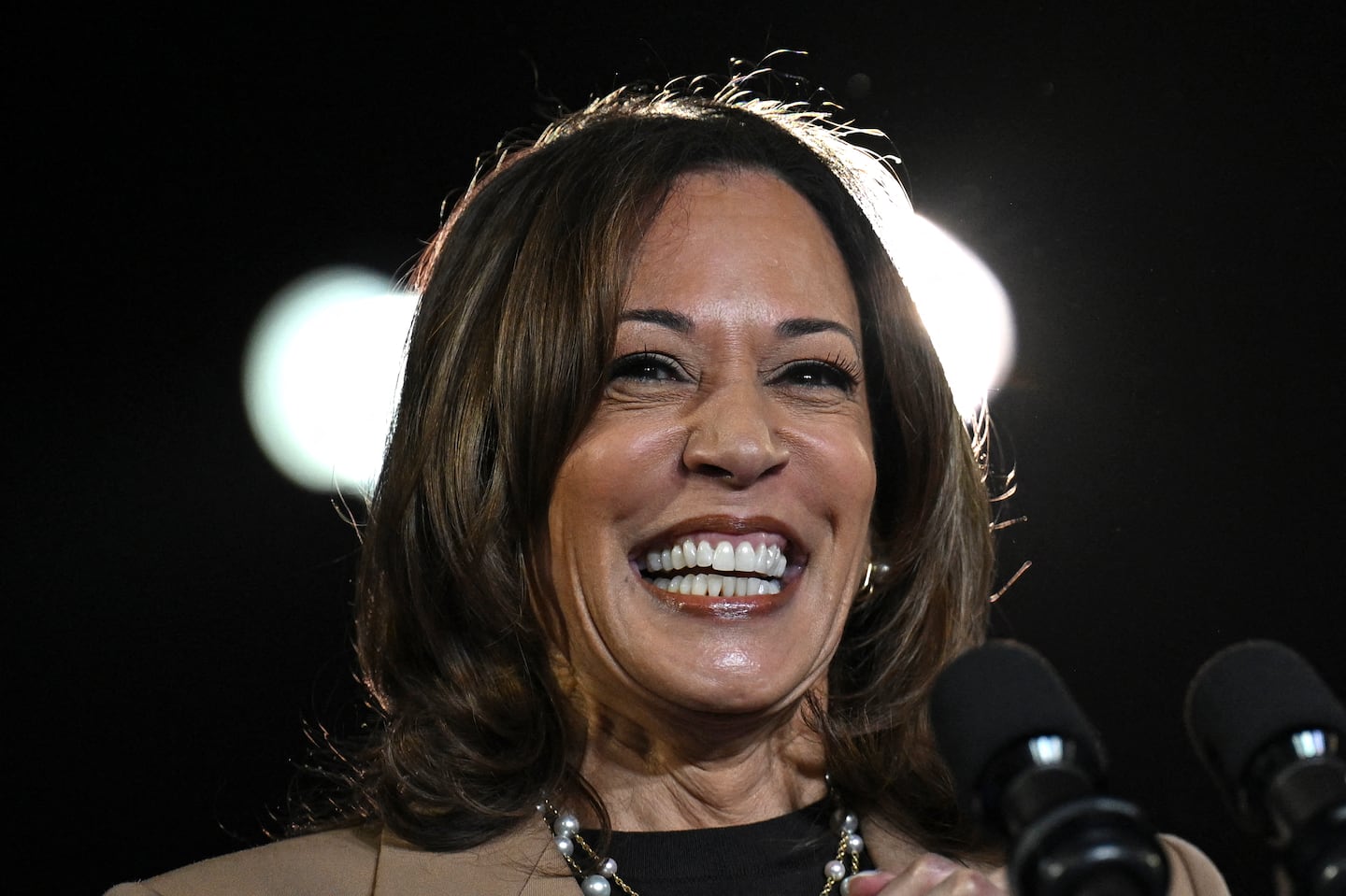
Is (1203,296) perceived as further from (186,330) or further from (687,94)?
(186,330)

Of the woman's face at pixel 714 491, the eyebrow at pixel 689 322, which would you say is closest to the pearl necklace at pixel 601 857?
the woman's face at pixel 714 491

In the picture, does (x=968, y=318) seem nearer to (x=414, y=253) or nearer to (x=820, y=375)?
(x=820, y=375)

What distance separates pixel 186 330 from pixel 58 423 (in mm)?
277

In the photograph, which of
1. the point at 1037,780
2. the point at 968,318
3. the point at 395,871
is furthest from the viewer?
the point at 968,318

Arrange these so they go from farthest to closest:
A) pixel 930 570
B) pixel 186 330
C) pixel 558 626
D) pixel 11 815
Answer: pixel 186 330 < pixel 11 815 < pixel 930 570 < pixel 558 626

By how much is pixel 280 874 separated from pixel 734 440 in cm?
76

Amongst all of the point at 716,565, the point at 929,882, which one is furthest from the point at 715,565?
the point at 929,882

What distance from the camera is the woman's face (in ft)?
6.00

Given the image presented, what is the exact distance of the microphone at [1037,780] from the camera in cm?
73

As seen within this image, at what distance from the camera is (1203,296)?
2.62 m

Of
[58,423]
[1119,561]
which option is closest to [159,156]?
[58,423]

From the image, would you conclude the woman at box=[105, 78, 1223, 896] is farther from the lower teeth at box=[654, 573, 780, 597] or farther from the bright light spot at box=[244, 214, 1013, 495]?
the bright light spot at box=[244, 214, 1013, 495]

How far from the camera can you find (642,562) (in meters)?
1.89

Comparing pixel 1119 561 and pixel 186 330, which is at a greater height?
pixel 186 330
